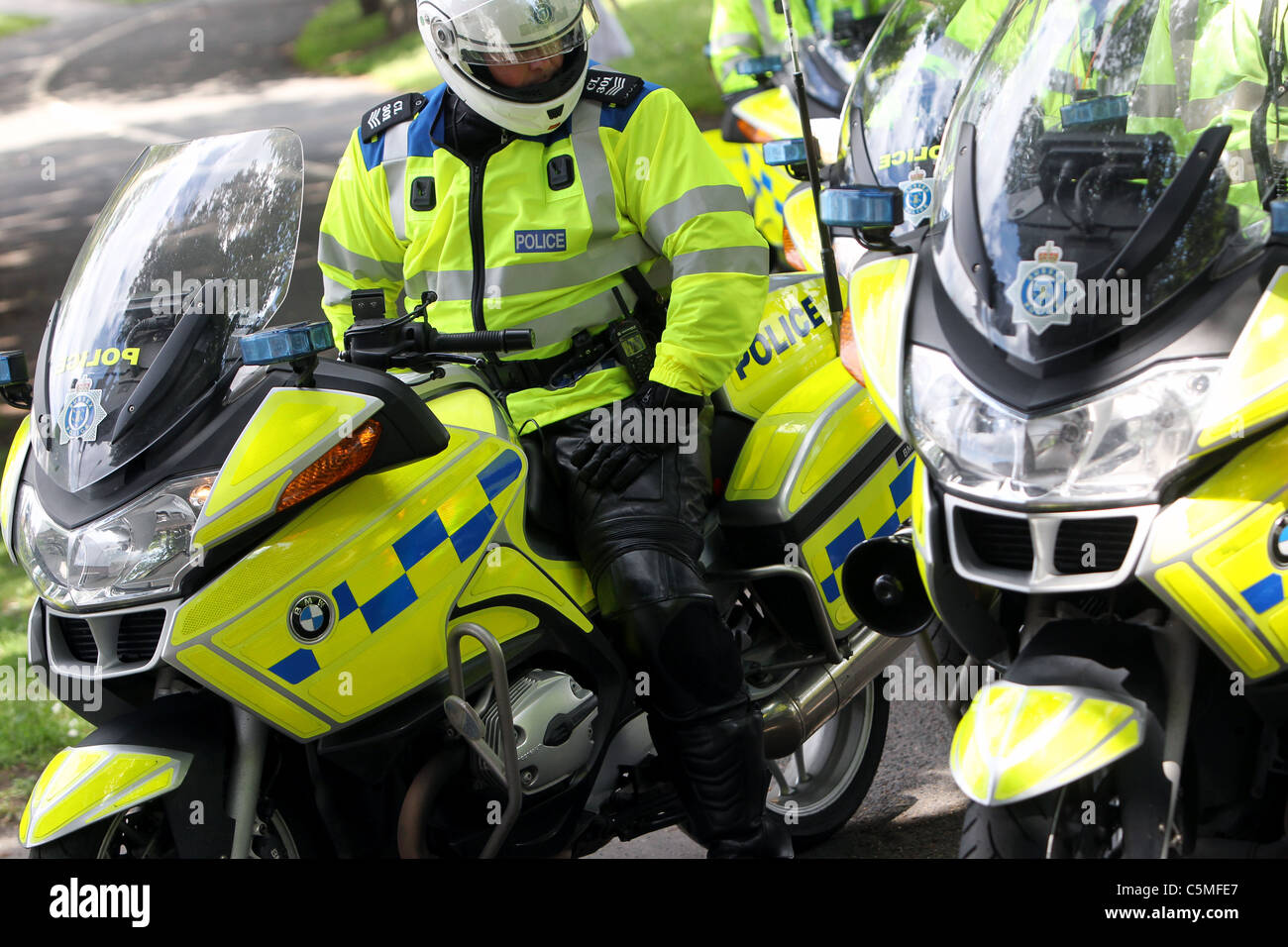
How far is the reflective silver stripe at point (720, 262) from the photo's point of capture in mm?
3271

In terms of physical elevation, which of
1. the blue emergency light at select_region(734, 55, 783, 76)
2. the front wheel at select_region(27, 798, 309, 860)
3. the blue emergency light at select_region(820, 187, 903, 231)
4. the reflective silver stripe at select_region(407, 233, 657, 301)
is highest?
the blue emergency light at select_region(734, 55, 783, 76)

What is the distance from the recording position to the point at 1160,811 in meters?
→ 2.18

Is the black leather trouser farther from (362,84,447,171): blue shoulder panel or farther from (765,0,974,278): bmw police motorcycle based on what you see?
(765,0,974,278): bmw police motorcycle

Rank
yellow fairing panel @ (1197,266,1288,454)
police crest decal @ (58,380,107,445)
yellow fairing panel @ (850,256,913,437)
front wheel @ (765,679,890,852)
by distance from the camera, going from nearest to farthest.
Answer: yellow fairing panel @ (1197,266,1288,454) < yellow fairing panel @ (850,256,913,437) < police crest decal @ (58,380,107,445) < front wheel @ (765,679,890,852)

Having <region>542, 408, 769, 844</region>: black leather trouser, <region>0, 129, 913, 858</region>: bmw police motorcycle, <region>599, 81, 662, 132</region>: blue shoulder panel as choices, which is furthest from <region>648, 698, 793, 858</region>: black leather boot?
<region>599, 81, 662, 132</region>: blue shoulder panel

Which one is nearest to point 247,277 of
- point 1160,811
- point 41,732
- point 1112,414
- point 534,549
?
point 534,549

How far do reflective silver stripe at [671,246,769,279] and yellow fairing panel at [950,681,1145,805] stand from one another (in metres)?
1.33

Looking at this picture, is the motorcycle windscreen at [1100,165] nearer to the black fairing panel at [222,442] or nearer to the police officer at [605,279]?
the police officer at [605,279]

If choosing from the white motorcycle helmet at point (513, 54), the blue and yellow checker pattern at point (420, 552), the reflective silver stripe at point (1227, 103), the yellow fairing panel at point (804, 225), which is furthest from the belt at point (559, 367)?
the yellow fairing panel at point (804, 225)

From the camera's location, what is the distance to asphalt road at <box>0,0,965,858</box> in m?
10.3

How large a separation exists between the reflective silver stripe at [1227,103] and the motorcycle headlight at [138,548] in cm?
175

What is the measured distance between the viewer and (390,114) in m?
3.48

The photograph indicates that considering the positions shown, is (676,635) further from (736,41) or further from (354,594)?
(736,41)
